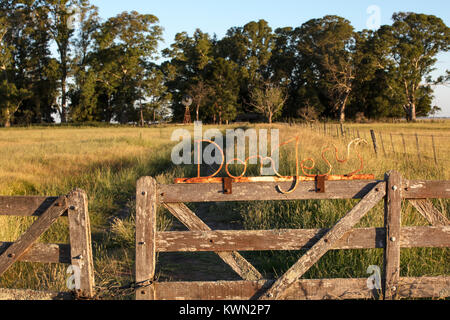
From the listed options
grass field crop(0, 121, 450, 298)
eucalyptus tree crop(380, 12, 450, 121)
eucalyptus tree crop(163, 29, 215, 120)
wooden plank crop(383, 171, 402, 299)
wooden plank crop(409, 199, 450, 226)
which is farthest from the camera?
eucalyptus tree crop(163, 29, 215, 120)

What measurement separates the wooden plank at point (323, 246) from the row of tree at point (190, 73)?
47.0 metres

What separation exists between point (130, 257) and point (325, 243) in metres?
3.40

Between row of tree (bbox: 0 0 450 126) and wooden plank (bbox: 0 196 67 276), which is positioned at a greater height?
row of tree (bbox: 0 0 450 126)

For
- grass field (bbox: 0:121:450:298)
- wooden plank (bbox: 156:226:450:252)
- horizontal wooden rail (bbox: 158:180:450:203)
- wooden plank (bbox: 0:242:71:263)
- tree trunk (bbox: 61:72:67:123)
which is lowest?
grass field (bbox: 0:121:450:298)

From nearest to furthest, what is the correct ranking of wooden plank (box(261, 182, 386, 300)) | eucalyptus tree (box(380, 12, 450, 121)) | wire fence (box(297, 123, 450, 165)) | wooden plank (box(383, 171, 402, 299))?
1. wooden plank (box(261, 182, 386, 300))
2. wooden plank (box(383, 171, 402, 299))
3. wire fence (box(297, 123, 450, 165))
4. eucalyptus tree (box(380, 12, 450, 121))

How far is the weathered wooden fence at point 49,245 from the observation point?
3533 mm

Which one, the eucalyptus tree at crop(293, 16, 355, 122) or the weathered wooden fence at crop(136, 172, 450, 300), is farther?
the eucalyptus tree at crop(293, 16, 355, 122)

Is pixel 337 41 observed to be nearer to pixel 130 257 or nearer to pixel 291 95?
pixel 291 95

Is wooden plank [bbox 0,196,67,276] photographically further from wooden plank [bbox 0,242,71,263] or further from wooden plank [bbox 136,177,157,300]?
wooden plank [bbox 136,177,157,300]

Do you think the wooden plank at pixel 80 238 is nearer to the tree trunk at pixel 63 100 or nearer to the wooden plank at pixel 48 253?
the wooden plank at pixel 48 253

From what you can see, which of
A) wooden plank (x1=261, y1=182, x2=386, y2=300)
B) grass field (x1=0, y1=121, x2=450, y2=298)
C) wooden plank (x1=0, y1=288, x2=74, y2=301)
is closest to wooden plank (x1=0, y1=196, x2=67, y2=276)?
wooden plank (x1=0, y1=288, x2=74, y2=301)

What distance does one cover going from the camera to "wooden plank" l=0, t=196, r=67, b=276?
3.55 m

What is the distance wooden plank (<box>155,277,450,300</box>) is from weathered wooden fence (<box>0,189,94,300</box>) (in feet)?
2.19

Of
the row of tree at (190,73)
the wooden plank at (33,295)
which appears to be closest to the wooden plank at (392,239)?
the wooden plank at (33,295)
